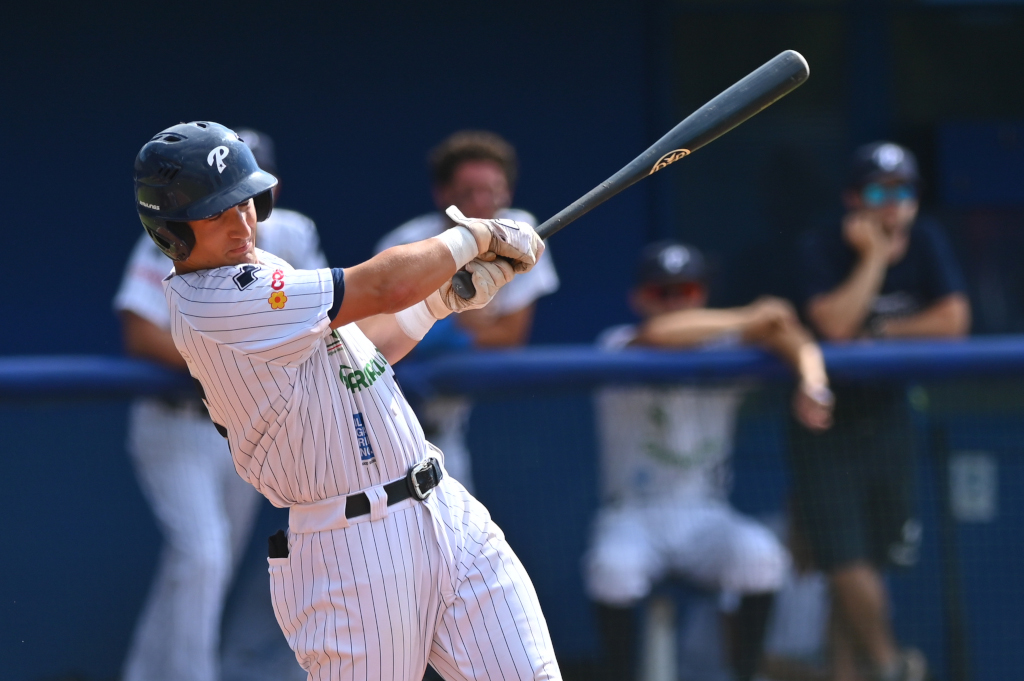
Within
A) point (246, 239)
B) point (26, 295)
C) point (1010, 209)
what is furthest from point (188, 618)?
point (1010, 209)

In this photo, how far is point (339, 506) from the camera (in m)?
2.28

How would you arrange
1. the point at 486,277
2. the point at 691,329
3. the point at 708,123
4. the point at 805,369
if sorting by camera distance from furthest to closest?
the point at 691,329 < the point at 805,369 < the point at 708,123 < the point at 486,277

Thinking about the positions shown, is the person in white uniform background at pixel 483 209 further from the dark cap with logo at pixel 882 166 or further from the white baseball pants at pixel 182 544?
the dark cap with logo at pixel 882 166

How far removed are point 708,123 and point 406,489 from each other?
0.99 m

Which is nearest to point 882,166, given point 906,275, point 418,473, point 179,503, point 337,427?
point 906,275

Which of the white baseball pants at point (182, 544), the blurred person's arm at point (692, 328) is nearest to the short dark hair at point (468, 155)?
the blurred person's arm at point (692, 328)

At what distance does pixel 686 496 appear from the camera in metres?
3.51

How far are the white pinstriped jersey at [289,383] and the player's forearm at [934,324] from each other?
2.01m

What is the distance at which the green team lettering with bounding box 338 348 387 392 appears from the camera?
2285mm

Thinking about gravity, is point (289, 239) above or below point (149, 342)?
above

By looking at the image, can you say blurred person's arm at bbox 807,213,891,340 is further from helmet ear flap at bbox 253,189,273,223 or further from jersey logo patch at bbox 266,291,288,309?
jersey logo patch at bbox 266,291,288,309

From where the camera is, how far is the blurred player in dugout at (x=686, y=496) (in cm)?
342

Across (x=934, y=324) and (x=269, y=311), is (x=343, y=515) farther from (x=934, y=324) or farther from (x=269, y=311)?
(x=934, y=324)

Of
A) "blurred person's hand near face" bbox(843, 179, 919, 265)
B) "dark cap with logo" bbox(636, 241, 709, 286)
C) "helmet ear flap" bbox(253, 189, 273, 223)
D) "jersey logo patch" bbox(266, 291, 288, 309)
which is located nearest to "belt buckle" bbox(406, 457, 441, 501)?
"jersey logo patch" bbox(266, 291, 288, 309)
